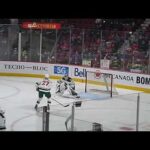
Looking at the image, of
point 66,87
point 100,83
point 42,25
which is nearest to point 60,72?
point 42,25

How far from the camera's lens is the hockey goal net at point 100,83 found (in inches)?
515

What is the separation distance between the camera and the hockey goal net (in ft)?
42.9

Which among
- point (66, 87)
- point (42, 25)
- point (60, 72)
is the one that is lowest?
point (66, 87)

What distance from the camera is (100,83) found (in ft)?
44.6

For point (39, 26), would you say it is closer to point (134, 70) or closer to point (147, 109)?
point (134, 70)

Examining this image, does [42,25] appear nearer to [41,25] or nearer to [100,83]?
[41,25]

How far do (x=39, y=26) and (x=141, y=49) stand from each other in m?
4.48

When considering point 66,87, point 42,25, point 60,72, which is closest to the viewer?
point 66,87

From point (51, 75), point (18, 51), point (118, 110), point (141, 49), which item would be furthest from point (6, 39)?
point (118, 110)

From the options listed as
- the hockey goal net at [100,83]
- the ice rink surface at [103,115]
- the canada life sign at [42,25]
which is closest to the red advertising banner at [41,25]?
the canada life sign at [42,25]

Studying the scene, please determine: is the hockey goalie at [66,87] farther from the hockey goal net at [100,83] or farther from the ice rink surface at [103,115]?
the ice rink surface at [103,115]

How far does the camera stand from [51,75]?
16734mm

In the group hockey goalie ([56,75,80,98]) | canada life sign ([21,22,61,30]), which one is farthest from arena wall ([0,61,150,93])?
hockey goalie ([56,75,80,98])

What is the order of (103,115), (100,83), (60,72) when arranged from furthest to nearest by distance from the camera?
(60,72) < (100,83) < (103,115)
